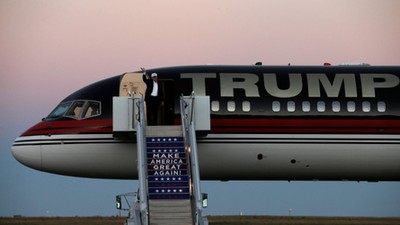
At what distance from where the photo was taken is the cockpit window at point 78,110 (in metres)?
37.6

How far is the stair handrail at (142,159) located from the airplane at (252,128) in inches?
136

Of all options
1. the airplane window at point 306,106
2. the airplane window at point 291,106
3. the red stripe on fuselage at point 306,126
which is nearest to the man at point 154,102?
the red stripe on fuselage at point 306,126

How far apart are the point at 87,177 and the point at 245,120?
6.65m

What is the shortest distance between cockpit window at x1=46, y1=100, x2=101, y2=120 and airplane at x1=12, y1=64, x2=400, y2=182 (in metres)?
0.05

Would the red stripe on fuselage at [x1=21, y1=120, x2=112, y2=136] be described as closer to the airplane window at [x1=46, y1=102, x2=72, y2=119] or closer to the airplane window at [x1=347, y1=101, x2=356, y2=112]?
the airplane window at [x1=46, y1=102, x2=72, y2=119]

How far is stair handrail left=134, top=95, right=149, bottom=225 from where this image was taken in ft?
94.9

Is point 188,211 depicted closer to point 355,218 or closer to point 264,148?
point 264,148

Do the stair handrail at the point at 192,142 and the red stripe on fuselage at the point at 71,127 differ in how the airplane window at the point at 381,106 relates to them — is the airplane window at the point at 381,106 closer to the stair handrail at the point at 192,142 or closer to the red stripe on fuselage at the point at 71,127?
the stair handrail at the point at 192,142

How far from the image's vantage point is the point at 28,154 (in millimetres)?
37688

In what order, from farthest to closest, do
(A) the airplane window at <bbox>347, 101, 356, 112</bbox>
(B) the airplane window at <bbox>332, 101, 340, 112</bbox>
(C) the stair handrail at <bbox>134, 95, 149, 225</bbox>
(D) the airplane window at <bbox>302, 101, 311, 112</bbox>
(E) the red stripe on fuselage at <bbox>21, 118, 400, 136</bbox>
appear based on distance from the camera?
(A) the airplane window at <bbox>347, 101, 356, 112</bbox>, (B) the airplane window at <bbox>332, 101, 340, 112</bbox>, (D) the airplane window at <bbox>302, 101, 311, 112</bbox>, (E) the red stripe on fuselage at <bbox>21, 118, 400, 136</bbox>, (C) the stair handrail at <bbox>134, 95, 149, 225</bbox>

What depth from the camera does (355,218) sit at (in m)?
60.8

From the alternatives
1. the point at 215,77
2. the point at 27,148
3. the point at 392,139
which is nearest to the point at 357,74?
the point at 392,139

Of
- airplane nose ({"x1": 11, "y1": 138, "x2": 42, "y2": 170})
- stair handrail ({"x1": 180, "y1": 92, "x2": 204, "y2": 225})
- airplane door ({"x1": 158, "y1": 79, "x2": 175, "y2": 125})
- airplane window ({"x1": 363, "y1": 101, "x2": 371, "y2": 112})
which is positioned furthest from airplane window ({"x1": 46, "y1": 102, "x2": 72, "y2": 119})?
airplane window ({"x1": 363, "y1": 101, "x2": 371, "y2": 112})

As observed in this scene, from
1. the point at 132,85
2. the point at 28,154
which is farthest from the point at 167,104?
the point at 28,154
